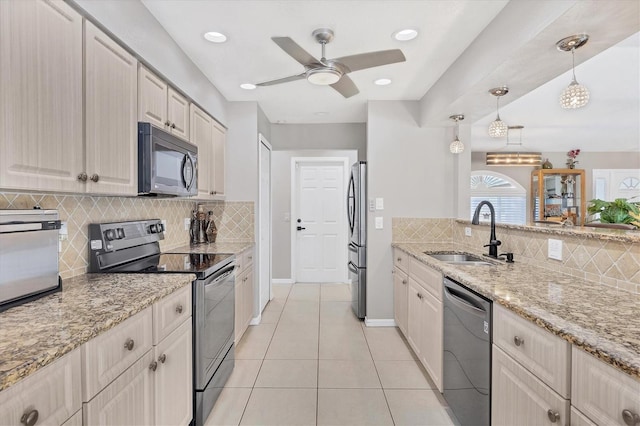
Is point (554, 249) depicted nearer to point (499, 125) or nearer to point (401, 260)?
point (499, 125)

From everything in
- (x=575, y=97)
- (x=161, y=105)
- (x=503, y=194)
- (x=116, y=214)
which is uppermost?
(x=161, y=105)

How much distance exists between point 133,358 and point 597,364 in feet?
5.09

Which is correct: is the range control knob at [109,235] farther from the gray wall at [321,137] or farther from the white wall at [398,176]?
the gray wall at [321,137]

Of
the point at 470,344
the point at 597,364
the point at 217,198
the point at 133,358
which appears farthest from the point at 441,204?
the point at 133,358

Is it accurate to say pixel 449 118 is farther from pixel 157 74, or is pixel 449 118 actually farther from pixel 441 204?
pixel 157 74

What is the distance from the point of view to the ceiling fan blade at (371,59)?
1932 millimetres

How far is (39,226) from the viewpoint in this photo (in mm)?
1386

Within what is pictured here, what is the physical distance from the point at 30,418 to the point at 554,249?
2.40m

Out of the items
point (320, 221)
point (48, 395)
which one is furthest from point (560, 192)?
point (48, 395)

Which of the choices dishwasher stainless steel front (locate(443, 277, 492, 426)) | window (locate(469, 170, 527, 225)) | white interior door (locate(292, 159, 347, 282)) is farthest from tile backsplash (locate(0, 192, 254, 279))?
window (locate(469, 170, 527, 225))

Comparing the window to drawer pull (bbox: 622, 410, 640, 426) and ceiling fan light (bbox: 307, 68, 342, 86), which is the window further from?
drawer pull (bbox: 622, 410, 640, 426)

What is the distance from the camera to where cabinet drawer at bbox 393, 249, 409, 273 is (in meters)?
3.07

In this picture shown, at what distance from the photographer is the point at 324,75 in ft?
6.89

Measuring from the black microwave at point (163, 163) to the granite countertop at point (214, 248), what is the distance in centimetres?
62
